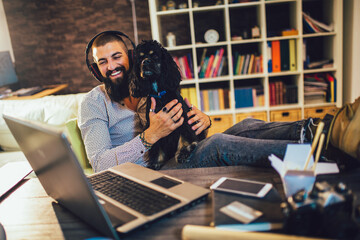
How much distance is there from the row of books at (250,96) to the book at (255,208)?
2.59 metres

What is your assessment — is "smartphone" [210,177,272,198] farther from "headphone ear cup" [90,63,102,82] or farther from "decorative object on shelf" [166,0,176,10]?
"decorative object on shelf" [166,0,176,10]

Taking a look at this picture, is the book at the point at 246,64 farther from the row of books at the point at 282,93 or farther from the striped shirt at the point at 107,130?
the striped shirt at the point at 107,130

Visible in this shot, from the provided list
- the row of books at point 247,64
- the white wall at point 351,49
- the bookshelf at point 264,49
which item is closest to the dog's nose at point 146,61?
the bookshelf at point 264,49

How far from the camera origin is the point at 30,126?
2.35ft

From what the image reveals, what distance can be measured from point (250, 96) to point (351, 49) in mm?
1121

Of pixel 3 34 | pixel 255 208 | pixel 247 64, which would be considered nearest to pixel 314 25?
pixel 247 64

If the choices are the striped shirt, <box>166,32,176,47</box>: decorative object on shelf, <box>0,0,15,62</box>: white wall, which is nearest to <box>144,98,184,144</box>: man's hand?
the striped shirt

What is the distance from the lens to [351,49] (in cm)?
315

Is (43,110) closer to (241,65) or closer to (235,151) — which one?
(235,151)

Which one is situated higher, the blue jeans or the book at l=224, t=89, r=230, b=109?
the blue jeans

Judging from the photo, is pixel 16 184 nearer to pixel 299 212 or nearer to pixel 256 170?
pixel 256 170

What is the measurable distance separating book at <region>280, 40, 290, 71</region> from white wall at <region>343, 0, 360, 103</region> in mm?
636

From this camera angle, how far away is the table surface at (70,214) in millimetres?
742

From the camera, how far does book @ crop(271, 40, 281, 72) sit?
10.4ft
